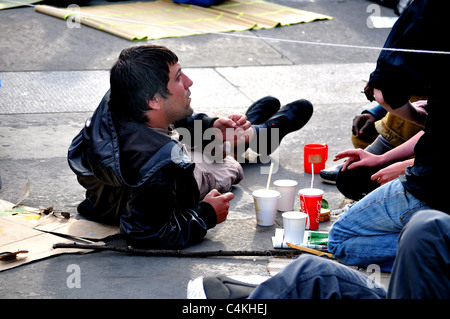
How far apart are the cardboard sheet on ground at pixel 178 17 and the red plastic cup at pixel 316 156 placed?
12.6ft

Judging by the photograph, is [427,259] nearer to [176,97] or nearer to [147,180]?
[147,180]

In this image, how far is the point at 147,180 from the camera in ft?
10.9

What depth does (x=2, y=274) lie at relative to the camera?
3.19 metres

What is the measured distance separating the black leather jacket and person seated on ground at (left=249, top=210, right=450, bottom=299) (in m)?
1.30

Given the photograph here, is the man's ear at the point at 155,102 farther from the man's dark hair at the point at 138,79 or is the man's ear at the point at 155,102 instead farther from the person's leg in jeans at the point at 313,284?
the person's leg in jeans at the point at 313,284

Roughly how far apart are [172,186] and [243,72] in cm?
405

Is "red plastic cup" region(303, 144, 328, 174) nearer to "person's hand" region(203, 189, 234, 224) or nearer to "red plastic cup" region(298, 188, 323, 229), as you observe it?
"red plastic cup" region(298, 188, 323, 229)

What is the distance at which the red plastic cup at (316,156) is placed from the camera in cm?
454

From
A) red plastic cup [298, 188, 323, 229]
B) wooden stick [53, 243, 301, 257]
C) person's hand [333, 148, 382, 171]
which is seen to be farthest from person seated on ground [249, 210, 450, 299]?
person's hand [333, 148, 382, 171]

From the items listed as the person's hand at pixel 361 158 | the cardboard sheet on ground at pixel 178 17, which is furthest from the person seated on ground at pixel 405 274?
the cardboard sheet on ground at pixel 178 17

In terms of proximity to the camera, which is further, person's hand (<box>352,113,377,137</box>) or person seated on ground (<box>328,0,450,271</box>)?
person's hand (<box>352,113,377,137</box>)

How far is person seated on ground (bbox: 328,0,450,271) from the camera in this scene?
2816 mm

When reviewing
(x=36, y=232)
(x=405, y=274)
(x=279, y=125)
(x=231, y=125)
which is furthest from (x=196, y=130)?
(x=405, y=274)
